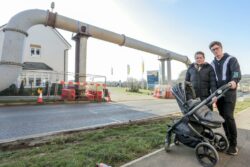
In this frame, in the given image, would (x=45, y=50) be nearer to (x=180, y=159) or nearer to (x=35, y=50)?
(x=35, y=50)

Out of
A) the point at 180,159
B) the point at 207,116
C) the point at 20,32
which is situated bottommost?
the point at 180,159

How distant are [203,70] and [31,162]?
3.43 meters

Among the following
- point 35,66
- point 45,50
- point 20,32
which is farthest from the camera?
point 45,50

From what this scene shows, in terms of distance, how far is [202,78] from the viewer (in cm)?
383

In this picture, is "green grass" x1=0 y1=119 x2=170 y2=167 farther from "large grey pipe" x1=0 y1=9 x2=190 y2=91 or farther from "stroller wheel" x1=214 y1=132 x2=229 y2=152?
"large grey pipe" x1=0 y1=9 x2=190 y2=91

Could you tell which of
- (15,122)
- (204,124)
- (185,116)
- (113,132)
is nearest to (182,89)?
A: (185,116)

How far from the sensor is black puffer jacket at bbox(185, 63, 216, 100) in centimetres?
379

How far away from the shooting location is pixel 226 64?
11.7 ft

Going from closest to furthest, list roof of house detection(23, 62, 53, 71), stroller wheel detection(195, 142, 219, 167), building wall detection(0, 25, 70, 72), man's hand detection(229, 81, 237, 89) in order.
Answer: stroller wheel detection(195, 142, 219, 167)
man's hand detection(229, 81, 237, 89)
roof of house detection(23, 62, 53, 71)
building wall detection(0, 25, 70, 72)

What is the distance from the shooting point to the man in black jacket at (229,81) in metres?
3.42

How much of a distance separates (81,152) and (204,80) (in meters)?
2.68

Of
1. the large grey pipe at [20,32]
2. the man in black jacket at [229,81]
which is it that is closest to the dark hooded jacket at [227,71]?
the man in black jacket at [229,81]

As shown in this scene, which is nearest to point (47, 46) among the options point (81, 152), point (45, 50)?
point (45, 50)

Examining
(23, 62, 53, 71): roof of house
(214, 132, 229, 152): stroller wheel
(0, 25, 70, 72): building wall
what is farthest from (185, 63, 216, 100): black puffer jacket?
(0, 25, 70, 72): building wall
